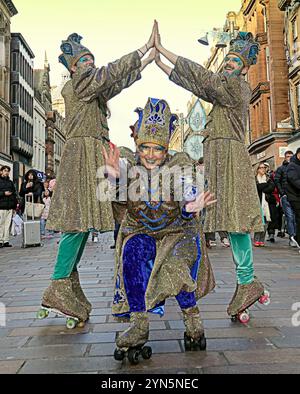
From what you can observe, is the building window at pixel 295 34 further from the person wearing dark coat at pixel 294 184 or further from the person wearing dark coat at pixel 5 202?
the person wearing dark coat at pixel 294 184

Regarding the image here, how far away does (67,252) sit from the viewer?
11.3 ft

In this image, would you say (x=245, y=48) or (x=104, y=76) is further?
(x=245, y=48)

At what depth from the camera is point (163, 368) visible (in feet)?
8.20

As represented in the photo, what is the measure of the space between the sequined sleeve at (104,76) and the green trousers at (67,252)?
1.01m

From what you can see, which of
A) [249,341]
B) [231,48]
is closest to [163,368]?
[249,341]

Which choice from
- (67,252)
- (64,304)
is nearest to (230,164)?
(67,252)

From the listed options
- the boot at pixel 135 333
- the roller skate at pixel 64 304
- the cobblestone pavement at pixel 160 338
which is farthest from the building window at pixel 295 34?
the boot at pixel 135 333

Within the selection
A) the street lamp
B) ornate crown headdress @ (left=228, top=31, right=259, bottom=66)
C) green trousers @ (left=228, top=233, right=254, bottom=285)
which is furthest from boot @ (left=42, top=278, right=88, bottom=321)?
the street lamp

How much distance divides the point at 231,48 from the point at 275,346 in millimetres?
2246

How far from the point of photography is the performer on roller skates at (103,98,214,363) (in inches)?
108

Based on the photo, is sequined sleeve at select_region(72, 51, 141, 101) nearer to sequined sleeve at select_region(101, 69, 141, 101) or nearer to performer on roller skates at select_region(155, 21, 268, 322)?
sequined sleeve at select_region(101, 69, 141, 101)

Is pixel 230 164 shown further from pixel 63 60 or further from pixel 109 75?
pixel 63 60

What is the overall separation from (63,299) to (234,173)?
5.17 ft

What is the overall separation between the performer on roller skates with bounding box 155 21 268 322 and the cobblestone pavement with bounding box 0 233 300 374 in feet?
1.12
